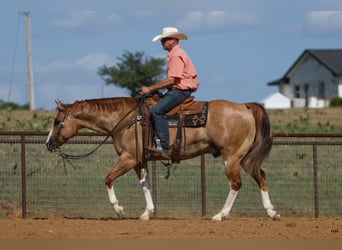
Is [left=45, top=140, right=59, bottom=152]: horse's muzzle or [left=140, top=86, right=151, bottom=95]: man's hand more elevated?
[left=140, top=86, right=151, bottom=95]: man's hand

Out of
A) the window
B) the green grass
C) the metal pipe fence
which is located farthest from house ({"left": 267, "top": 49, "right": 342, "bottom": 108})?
the metal pipe fence

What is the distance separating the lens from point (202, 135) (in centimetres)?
1421

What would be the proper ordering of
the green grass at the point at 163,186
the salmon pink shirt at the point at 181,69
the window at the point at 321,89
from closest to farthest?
the salmon pink shirt at the point at 181,69 → the green grass at the point at 163,186 → the window at the point at 321,89

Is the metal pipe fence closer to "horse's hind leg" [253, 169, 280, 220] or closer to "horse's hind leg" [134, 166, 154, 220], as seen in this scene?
"horse's hind leg" [134, 166, 154, 220]

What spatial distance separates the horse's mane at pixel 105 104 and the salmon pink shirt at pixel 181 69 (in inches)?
34.9

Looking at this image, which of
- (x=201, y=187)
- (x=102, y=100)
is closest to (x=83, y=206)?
(x=201, y=187)

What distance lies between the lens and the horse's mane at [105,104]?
47.7 feet

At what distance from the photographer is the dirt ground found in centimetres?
1212

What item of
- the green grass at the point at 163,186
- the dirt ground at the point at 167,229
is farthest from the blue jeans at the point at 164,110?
the green grass at the point at 163,186

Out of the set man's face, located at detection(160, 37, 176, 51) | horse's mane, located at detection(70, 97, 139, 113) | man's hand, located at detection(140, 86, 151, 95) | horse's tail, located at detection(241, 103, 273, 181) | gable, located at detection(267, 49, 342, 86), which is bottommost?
horse's tail, located at detection(241, 103, 273, 181)

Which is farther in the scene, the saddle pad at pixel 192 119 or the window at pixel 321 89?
the window at pixel 321 89

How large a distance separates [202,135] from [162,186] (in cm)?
415

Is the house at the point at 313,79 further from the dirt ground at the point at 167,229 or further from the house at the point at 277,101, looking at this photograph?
the dirt ground at the point at 167,229

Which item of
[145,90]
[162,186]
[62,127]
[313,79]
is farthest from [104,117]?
[313,79]
